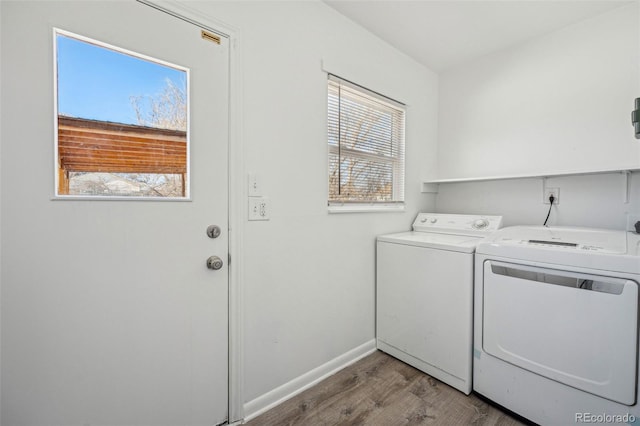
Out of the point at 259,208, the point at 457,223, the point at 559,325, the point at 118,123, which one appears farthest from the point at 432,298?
the point at 118,123

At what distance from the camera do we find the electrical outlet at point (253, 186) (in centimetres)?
144

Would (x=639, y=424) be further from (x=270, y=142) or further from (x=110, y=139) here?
(x=110, y=139)

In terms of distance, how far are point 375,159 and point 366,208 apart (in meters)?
0.46

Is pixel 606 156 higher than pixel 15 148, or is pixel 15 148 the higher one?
pixel 606 156

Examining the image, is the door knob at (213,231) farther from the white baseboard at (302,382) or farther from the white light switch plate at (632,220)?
Result: the white light switch plate at (632,220)

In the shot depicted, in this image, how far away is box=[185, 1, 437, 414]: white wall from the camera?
1453 mm

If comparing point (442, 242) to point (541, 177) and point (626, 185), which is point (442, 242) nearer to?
point (541, 177)

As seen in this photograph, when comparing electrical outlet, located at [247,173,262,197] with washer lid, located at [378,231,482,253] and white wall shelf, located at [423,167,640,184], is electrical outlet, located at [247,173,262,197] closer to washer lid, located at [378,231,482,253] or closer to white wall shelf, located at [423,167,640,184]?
washer lid, located at [378,231,482,253]

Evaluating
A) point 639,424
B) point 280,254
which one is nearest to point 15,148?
point 280,254

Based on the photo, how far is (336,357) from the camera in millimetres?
1880

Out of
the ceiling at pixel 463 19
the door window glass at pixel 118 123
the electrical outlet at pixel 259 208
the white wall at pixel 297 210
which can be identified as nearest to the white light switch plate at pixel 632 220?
the ceiling at pixel 463 19

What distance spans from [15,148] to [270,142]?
3.29 ft

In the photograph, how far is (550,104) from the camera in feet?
6.75

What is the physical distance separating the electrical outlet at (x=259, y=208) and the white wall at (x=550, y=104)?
6.69ft
